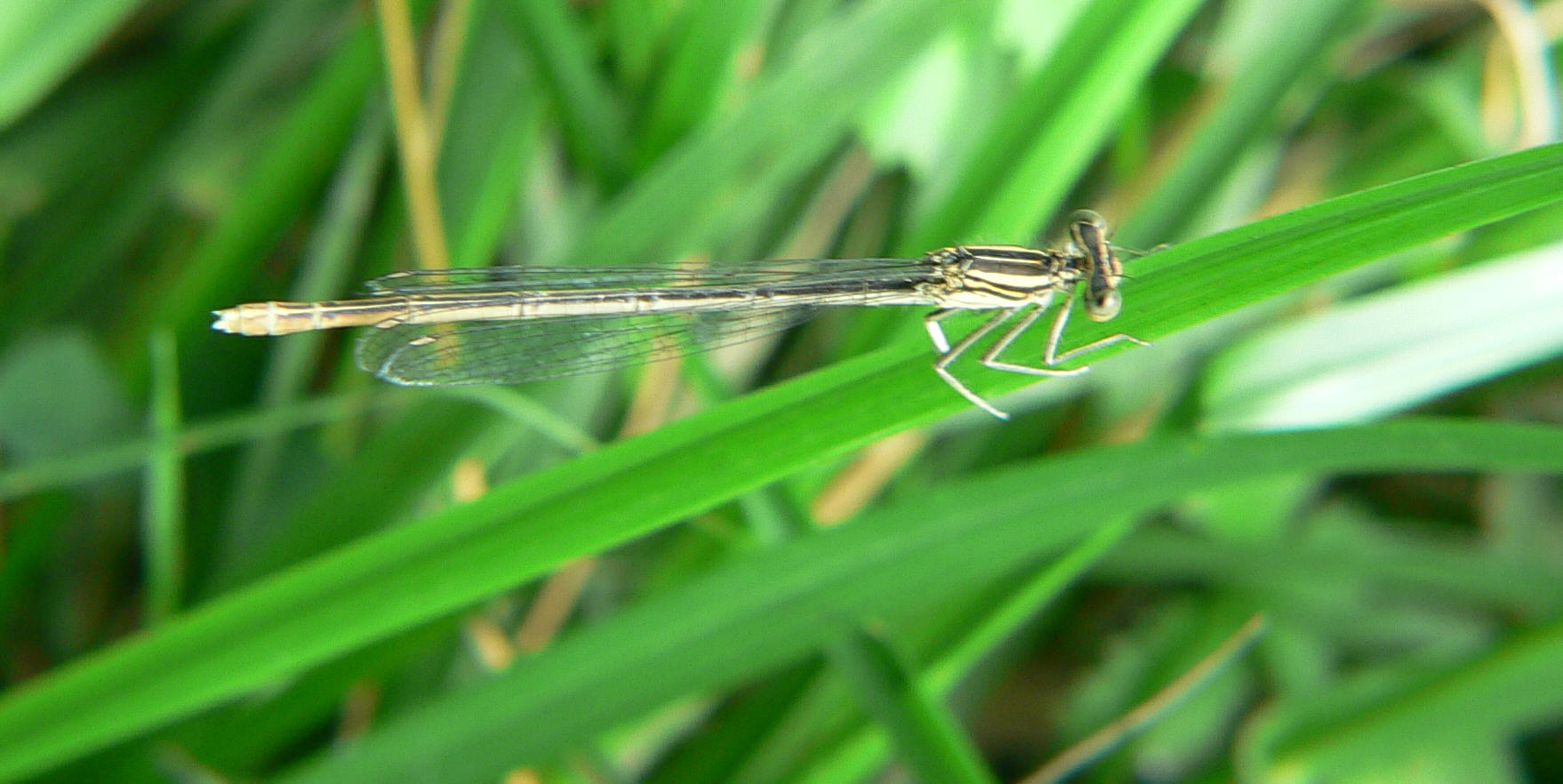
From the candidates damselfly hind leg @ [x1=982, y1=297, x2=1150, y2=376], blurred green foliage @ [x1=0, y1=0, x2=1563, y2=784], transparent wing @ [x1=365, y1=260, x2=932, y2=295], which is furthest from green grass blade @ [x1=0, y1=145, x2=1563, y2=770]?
transparent wing @ [x1=365, y1=260, x2=932, y2=295]

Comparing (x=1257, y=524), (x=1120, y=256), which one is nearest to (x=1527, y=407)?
(x=1257, y=524)

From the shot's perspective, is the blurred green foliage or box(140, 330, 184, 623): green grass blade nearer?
the blurred green foliage

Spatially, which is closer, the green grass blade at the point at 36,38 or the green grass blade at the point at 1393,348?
the green grass blade at the point at 36,38

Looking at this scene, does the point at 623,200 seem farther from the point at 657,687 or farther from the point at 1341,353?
the point at 1341,353

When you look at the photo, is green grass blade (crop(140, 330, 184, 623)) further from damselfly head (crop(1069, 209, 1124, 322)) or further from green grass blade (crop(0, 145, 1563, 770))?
damselfly head (crop(1069, 209, 1124, 322))

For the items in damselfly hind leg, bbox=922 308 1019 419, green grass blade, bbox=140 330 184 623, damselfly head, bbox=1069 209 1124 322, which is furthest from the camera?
green grass blade, bbox=140 330 184 623

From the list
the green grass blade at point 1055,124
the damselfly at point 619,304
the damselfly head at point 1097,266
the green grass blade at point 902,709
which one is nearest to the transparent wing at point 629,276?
the damselfly at point 619,304

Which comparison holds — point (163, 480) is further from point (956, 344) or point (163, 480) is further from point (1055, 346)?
point (1055, 346)

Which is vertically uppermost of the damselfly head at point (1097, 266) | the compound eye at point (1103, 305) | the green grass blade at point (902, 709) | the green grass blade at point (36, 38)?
the green grass blade at point (36, 38)

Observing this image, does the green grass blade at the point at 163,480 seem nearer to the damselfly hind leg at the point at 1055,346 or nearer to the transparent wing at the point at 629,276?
the transparent wing at the point at 629,276
